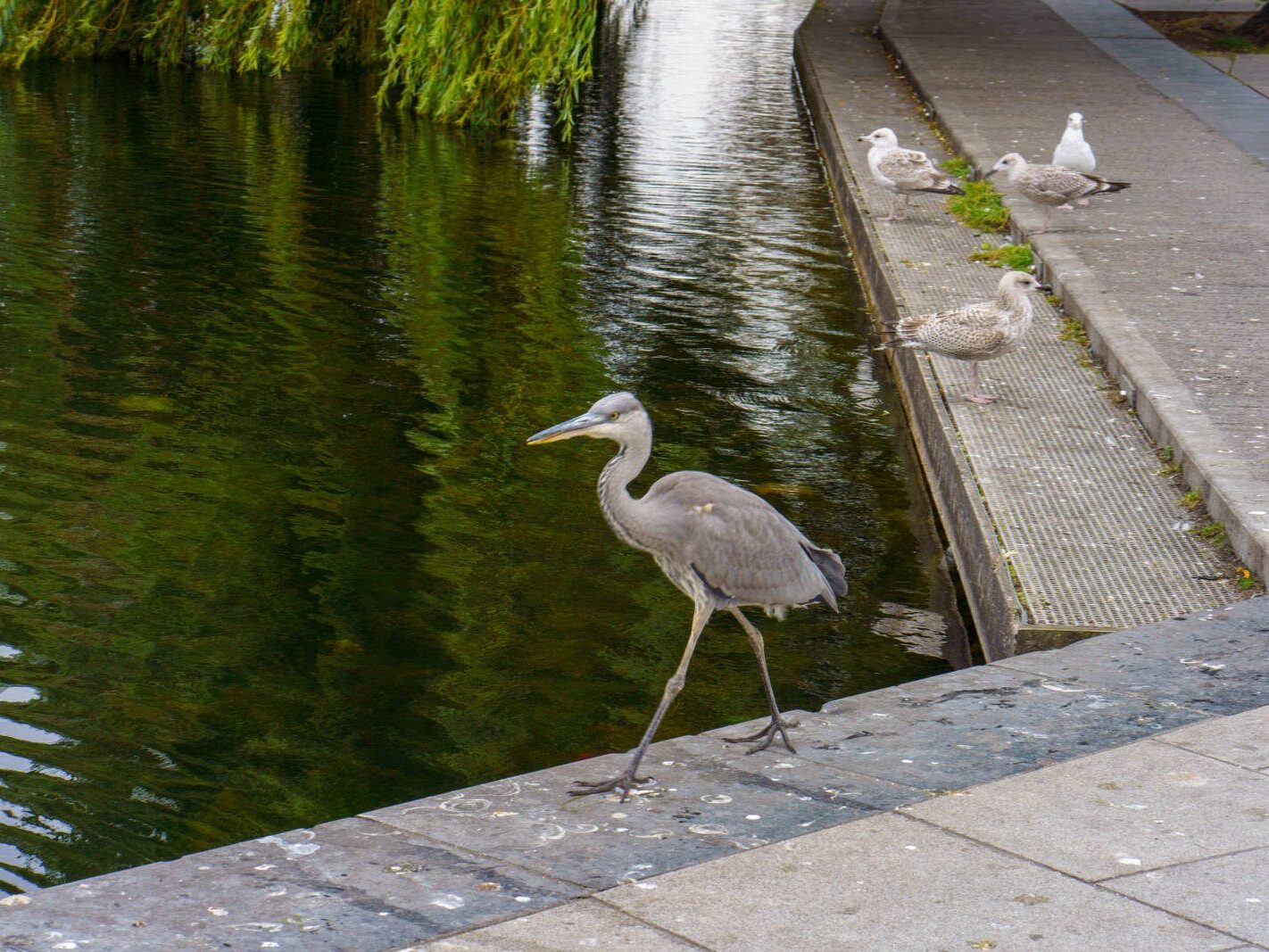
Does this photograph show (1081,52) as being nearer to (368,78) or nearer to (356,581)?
(368,78)

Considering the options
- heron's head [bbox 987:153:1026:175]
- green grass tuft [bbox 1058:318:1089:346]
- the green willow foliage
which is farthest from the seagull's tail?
the green willow foliage

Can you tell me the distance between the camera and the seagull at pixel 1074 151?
13.0 m

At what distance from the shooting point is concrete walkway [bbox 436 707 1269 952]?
3971 millimetres

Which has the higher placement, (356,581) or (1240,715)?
(1240,715)

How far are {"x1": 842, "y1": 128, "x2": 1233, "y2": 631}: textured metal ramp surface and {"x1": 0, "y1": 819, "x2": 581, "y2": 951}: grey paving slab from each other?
112 inches

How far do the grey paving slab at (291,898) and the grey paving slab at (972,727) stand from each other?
1333 mm

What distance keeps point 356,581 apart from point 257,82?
14.9 m

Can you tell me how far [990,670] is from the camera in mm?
6016

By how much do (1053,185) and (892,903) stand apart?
9318 mm

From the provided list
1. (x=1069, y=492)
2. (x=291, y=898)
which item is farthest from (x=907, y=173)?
(x=291, y=898)

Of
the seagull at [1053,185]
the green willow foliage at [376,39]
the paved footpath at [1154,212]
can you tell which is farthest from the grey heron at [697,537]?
the green willow foliage at [376,39]

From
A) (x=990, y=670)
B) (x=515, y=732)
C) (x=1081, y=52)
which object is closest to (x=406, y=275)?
(x=515, y=732)

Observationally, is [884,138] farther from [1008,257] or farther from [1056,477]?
[1056,477]

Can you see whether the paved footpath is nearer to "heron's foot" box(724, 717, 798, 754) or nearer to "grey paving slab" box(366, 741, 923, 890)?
"heron's foot" box(724, 717, 798, 754)
